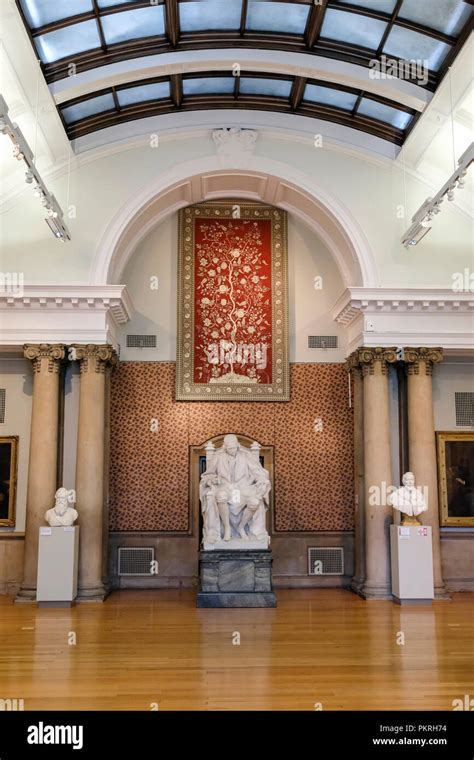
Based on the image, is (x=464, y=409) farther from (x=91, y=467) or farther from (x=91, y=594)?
(x=91, y=594)

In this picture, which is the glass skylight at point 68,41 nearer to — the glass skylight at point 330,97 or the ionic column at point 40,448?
the glass skylight at point 330,97

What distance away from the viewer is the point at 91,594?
11.8 meters

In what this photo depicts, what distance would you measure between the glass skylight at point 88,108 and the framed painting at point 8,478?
593cm

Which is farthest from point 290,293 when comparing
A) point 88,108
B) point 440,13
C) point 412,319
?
point 440,13

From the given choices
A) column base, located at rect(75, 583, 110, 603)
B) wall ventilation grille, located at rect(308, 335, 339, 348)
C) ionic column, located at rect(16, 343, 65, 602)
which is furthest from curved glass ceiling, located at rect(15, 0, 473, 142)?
column base, located at rect(75, 583, 110, 603)

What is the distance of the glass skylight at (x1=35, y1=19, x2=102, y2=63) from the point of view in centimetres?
1039

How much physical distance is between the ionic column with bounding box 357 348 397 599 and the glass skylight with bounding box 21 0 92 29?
706cm

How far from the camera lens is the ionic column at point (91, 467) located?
39.2ft

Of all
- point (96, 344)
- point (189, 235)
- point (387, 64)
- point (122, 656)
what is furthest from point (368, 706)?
point (189, 235)

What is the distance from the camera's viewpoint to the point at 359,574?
12.9 metres

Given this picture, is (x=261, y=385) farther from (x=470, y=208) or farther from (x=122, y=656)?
(x=122, y=656)

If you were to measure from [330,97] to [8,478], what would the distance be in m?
9.17

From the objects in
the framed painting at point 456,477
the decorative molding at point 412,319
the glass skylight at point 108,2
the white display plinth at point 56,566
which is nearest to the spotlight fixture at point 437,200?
the decorative molding at point 412,319

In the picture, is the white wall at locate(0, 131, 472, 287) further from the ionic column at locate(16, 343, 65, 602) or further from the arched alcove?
the ionic column at locate(16, 343, 65, 602)
